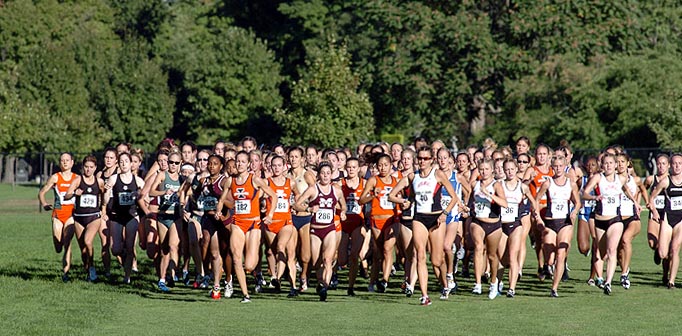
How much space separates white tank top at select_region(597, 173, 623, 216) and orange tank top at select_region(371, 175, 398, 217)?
114 inches

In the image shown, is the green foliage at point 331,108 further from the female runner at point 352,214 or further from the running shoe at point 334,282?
the female runner at point 352,214

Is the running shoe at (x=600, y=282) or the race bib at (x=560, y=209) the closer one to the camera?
the race bib at (x=560, y=209)

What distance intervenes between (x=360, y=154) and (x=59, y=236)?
518 centimetres

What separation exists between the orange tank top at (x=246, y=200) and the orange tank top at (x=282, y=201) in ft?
1.14

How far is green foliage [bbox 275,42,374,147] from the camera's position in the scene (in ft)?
176

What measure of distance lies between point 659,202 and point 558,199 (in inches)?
76.7

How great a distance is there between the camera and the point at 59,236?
18.7 meters

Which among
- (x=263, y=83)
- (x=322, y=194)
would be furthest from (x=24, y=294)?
(x=263, y=83)

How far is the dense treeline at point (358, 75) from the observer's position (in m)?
52.6

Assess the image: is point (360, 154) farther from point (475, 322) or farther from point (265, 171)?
point (475, 322)

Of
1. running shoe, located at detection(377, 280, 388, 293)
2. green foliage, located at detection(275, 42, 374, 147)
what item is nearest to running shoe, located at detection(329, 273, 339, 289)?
running shoe, located at detection(377, 280, 388, 293)

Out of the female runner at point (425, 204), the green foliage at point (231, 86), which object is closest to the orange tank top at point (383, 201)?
the female runner at point (425, 204)

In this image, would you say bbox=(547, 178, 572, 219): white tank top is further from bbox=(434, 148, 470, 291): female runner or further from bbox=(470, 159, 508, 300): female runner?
bbox=(434, 148, 470, 291): female runner

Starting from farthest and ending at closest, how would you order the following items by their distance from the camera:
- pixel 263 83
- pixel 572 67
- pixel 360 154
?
1. pixel 263 83
2. pixel 572 67
3. pixel 360 154
